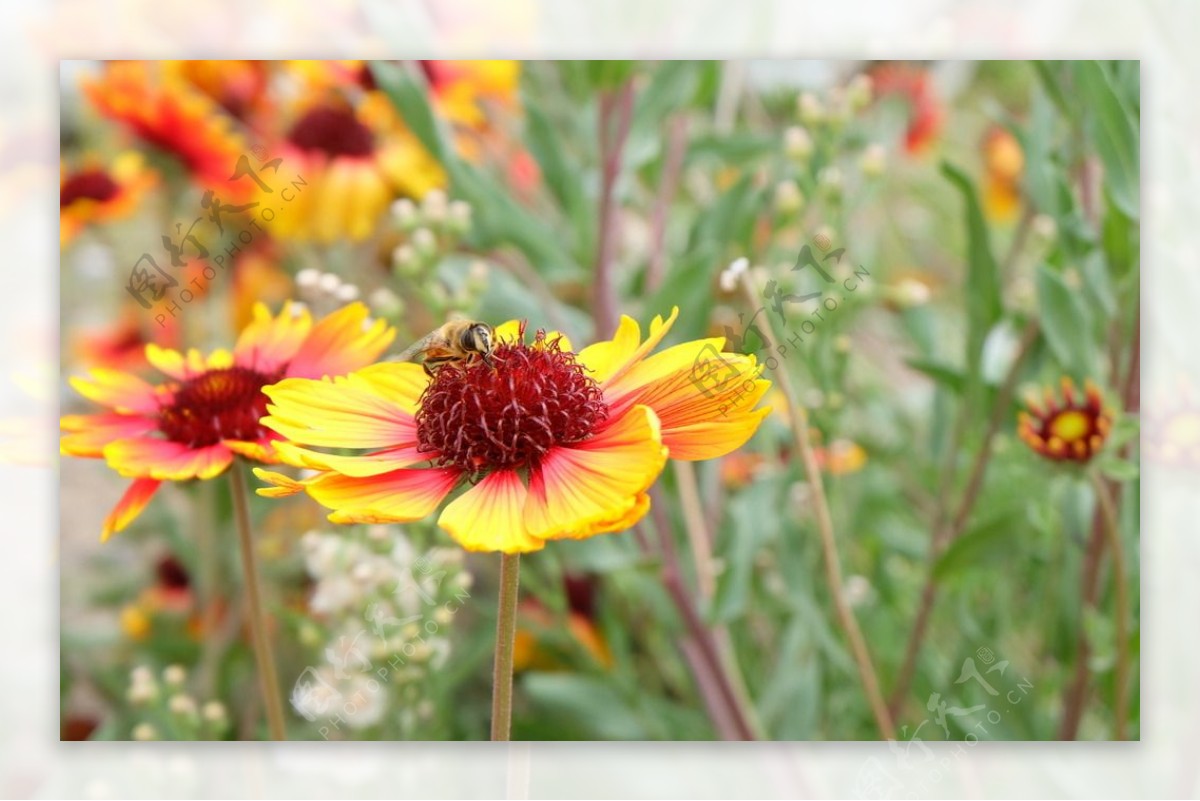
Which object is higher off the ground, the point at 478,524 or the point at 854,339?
the point at 854,339

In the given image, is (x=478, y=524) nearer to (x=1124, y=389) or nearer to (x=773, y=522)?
(x=773, y=522)

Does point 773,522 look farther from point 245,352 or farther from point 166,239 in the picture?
point 166,239

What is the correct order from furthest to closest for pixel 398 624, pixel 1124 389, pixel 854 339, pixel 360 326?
pixel 854 339, pixel 1124 389, pixel 398 624, pixel 360 326

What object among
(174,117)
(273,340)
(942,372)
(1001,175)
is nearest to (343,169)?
(174,117)

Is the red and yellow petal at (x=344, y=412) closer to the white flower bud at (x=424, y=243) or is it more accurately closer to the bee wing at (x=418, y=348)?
the bee wing at (x=418, y=348)

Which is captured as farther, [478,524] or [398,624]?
[398,624]

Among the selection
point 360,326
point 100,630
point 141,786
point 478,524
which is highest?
point 360,326

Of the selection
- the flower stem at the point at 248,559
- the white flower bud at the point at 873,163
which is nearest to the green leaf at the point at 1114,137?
the white flower bud at the point at 873,163

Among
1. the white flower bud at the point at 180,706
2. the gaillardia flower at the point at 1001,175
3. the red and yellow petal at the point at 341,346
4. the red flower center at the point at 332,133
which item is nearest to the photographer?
the red and yellow petal at the point at 341,346

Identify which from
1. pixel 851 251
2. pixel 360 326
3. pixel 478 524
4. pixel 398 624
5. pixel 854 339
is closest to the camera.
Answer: pixel 478 524

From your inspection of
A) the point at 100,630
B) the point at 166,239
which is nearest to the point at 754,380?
the point at 166,239
